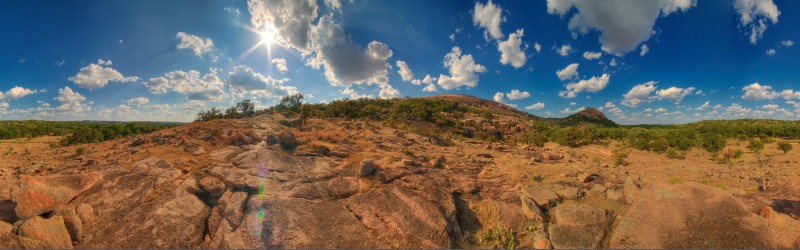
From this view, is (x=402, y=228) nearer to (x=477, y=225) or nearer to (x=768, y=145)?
(x=477, y=225)

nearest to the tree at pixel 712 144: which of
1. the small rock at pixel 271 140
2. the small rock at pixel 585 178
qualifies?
the small rock at pixel 585 178

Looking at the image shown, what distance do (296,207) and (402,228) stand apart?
2.72 meters

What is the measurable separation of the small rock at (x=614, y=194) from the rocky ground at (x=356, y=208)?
0.03 m

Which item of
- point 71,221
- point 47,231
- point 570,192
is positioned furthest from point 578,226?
point 47,231

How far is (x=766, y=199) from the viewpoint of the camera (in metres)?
9.29

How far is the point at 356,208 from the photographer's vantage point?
8000mm

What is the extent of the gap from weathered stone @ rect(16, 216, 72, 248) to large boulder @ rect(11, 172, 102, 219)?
0.69 m

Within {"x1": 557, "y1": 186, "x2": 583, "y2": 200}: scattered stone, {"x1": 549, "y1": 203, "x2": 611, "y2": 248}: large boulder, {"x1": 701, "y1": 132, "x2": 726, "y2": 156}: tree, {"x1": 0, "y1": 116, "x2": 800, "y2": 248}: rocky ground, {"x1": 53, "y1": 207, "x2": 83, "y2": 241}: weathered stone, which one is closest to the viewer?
{"x1": 53, "y1": 207, "x2": 83, "y2": 241}: weathered stone

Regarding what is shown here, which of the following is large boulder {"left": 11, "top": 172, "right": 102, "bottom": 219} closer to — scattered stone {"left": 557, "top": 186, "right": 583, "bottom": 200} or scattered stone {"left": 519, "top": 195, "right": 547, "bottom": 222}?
scattered stone {"left": 519, "top": 195, "right": 547, "bottom": 222}

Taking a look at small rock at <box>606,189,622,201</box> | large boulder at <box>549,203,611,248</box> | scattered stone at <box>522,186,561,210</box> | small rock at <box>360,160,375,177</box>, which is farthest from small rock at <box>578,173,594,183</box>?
small rock at <box>360,160,375,177</box>

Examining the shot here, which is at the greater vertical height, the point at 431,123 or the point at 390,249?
the point at 431,123

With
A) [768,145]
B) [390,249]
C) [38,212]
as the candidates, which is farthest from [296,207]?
[768,145]

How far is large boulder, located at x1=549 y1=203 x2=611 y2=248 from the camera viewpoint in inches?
282

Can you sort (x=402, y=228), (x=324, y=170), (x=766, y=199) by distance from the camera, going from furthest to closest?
(x=324, y=170)
(x=766, y=199)
(x=402, y=228)
